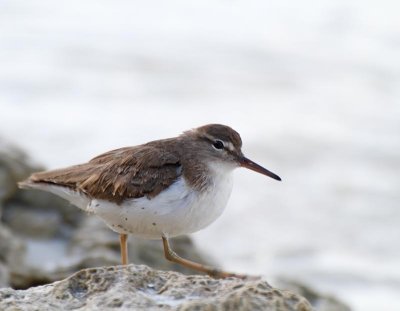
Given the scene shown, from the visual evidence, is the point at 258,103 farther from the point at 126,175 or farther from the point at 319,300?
the point at 126,175

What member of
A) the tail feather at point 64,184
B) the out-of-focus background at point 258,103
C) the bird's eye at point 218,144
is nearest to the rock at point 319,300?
the out-of-focus background at point 258,103

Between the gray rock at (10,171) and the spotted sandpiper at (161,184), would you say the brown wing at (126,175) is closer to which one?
the spotted sandpiper at (161,184)

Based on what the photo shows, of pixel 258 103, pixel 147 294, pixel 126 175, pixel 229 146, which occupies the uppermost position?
pixel 258 103

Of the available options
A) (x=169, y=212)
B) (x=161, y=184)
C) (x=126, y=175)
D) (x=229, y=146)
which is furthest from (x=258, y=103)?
(x=169, y=212)

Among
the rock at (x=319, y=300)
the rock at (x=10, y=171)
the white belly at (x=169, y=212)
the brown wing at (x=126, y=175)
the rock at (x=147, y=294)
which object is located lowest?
the rock at (x=147, y=294)

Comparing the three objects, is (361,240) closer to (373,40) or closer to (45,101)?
(45,101)

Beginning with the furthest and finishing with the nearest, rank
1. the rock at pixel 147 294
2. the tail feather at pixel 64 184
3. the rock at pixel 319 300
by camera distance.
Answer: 1. the rock at pixel 319 300
2. the tail feather at pixel 64 184
3. the rock at pixel 147 294
